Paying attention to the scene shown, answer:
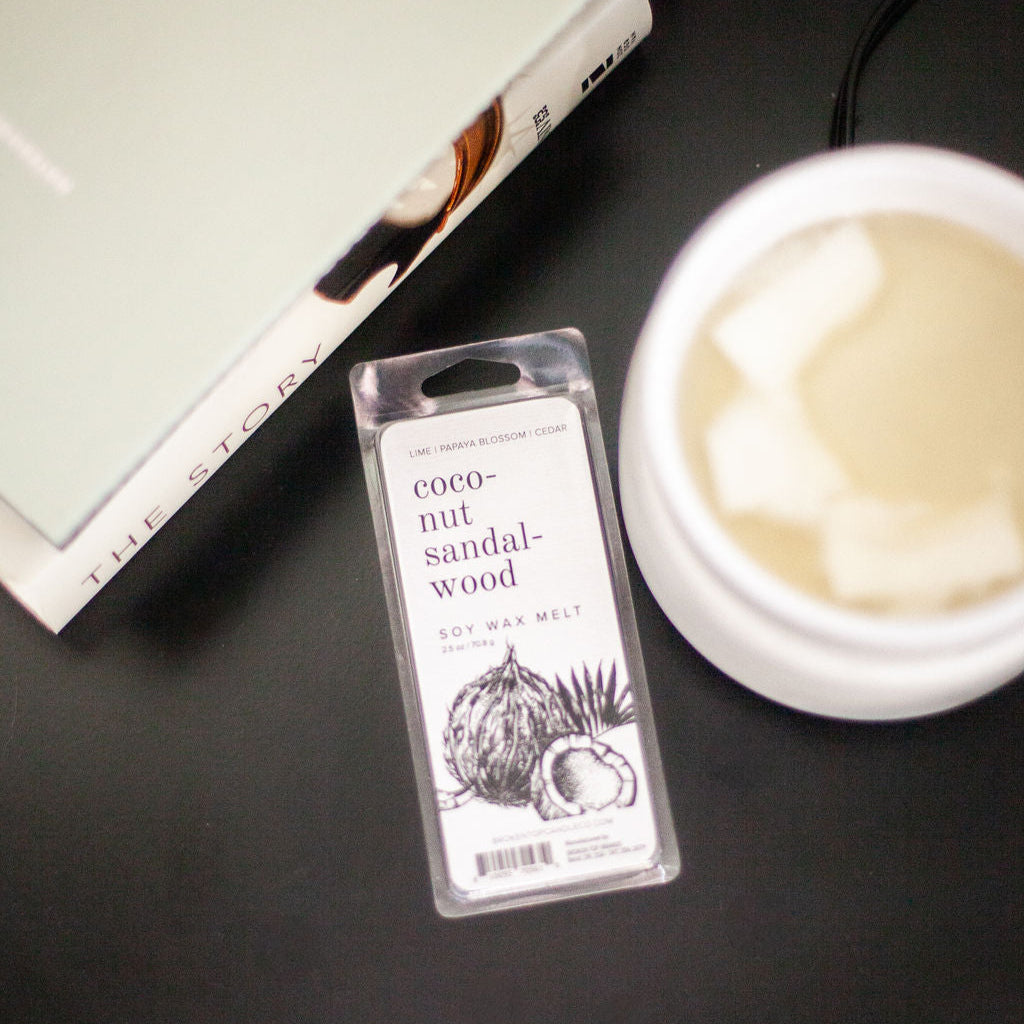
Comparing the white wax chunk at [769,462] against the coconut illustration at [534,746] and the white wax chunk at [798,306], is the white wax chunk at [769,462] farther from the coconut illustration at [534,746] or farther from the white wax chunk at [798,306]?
the coconut illustration at [534,746]

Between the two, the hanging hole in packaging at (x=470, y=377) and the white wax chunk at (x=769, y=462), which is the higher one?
the hanging hole in packaging at (x=470, y=377)

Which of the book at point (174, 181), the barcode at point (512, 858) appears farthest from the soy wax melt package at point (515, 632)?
the book at point (174, 181)

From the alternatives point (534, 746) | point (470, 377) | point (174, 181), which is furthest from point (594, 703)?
point (174, 181)

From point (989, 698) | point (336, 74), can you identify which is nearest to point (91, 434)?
point (336, 74)

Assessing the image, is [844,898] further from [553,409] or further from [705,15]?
[705,15]

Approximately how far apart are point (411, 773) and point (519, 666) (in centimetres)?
6

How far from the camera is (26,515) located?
317 mm

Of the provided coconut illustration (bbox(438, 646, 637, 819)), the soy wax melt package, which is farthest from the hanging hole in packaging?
coconut illustration (bbox(438, 646, 637, 819))

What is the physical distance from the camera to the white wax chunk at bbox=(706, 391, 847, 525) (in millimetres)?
311

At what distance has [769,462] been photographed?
314mm

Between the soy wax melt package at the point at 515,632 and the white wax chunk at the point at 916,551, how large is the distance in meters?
0.13

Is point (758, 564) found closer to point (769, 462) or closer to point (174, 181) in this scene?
point (769, 462)

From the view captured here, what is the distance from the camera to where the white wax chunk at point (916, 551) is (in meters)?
0.31

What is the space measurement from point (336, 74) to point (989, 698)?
0.34m
